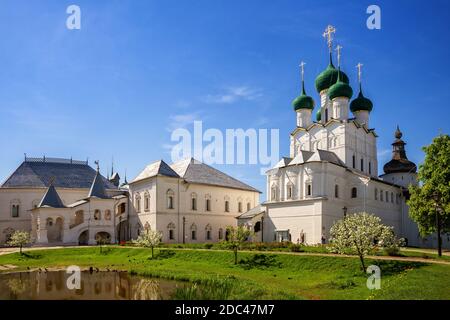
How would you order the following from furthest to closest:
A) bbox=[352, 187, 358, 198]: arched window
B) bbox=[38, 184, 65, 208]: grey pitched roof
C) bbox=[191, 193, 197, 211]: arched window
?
bbox=[191, 193, 197, 211]: arched window → bbox=[38, 184, 65, 208]: grey pitched roof → bbox=[352, 187, 358, 198]: arched window

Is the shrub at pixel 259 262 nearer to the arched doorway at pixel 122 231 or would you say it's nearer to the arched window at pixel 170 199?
the arched window at pixel 170 199

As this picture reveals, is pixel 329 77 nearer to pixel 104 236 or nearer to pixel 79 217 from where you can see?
pixel 104 236

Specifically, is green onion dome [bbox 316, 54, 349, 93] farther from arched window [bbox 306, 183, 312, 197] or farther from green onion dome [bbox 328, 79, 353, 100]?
arched window [bbox 306, 183, 312, 197]

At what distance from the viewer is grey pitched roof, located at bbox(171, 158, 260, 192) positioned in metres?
48.3

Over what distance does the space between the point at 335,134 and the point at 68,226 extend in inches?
1102

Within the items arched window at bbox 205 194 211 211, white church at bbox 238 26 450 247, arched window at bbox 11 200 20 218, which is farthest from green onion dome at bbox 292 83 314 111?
arched window at bbox 11 200 20 218

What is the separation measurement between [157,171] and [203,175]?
6.50 m

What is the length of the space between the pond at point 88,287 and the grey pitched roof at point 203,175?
2181 centimetres

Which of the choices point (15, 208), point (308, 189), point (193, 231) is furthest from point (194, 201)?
point (15, 208)

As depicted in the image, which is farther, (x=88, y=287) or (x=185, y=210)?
(x=185, y=210)

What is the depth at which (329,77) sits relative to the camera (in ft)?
157

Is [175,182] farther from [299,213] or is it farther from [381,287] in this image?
[381,287]

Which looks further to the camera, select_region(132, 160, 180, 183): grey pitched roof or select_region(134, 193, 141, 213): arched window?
select_region(134, 193, 141, 213): arched window

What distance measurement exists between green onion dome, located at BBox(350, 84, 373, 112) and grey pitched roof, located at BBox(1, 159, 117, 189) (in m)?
29.1
